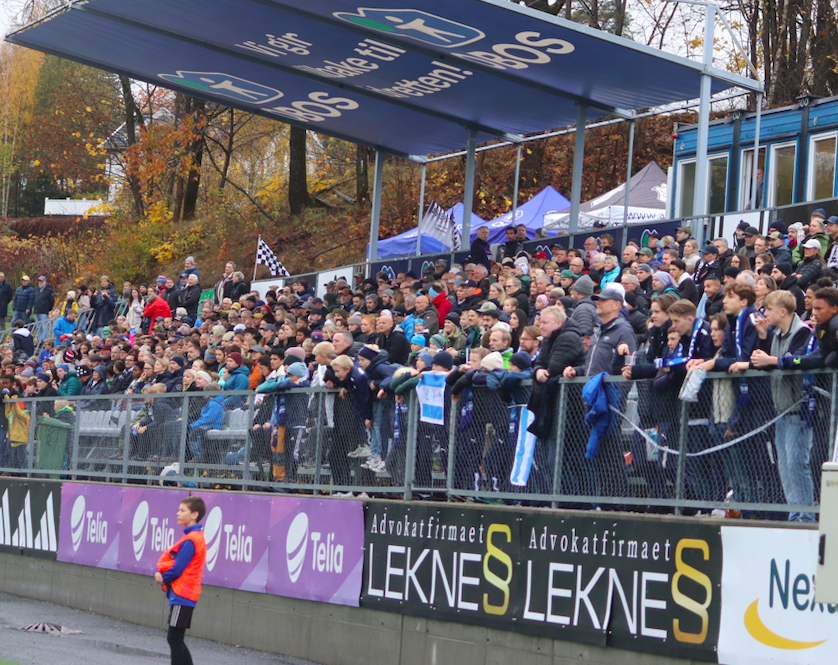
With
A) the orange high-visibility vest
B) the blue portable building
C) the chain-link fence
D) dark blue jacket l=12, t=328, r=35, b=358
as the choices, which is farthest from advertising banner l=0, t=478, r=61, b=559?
the blue portable building

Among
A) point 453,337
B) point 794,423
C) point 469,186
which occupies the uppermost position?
point 469,186

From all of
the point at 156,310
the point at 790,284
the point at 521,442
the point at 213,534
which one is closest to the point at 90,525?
the point at 213,534

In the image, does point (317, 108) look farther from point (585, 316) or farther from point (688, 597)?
point (688, 597)

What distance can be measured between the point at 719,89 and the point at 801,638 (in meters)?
13.2

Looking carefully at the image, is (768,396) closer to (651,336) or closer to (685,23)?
(651,336)

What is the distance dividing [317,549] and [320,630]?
0.82 meters

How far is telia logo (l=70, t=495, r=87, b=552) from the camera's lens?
52.5 feet

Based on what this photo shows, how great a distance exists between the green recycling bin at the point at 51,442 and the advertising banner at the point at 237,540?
4045 millimetres

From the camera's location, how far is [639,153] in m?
39.5

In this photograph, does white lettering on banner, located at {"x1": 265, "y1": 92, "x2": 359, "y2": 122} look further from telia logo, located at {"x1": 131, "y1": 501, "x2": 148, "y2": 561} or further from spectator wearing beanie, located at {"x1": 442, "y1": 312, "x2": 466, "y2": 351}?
telia logo, located at {"x1": 131, "y1": 501, "x2": 148, "y2": 561}

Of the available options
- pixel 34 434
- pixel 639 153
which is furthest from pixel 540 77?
pixel 639 153

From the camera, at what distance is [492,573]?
9.56 metres

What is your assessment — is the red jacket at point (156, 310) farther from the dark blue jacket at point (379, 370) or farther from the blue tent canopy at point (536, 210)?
the dark blue jacket at point (379, 370)

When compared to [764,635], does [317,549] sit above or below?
below
